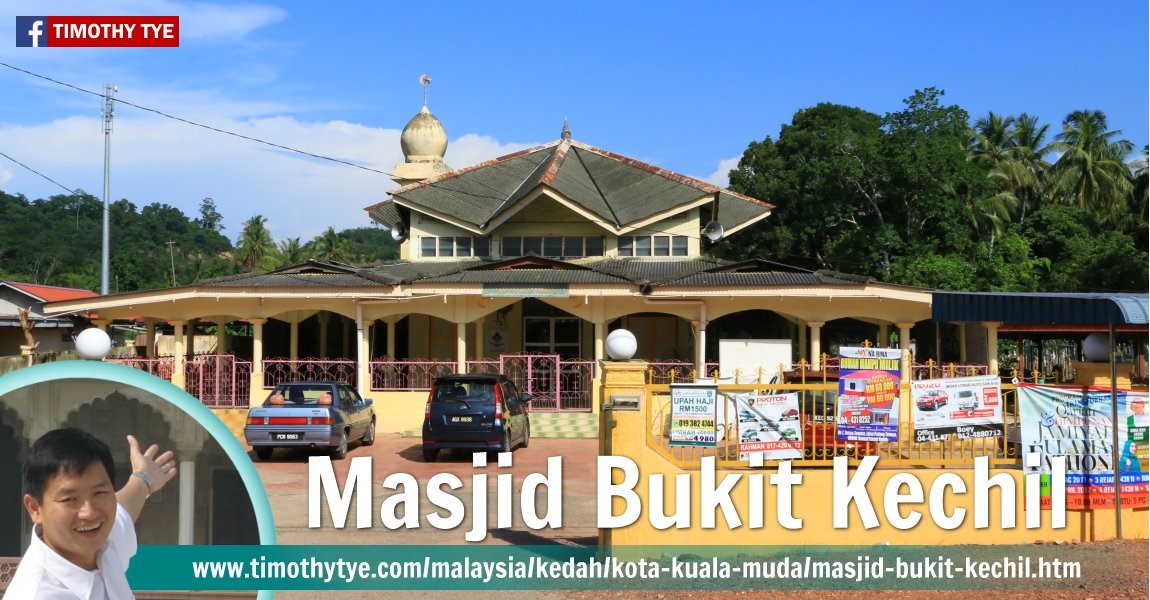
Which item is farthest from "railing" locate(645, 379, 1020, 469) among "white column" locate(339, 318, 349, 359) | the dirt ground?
"white column" locate(339, 318, 349, 359)

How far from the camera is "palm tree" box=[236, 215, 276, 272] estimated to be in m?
70.2

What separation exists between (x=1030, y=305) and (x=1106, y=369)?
1043 mm

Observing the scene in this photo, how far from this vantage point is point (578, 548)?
991 centimetres

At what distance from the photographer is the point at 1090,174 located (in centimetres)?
4919

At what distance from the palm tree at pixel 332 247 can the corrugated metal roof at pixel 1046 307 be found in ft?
180

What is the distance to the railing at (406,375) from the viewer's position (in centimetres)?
2200

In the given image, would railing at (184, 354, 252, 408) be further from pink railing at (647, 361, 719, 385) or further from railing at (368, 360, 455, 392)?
pink railing at (647, 361, 719, 385)

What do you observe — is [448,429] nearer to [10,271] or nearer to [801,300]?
[801,300]

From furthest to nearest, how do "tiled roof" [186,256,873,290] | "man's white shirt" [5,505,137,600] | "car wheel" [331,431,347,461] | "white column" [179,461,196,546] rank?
"tiled roof" [186,256,873,290]
"car wheel" [331,431,347,461]
"white column" [179,461,196,546]
"man's white shirt" [5,505,137,600]

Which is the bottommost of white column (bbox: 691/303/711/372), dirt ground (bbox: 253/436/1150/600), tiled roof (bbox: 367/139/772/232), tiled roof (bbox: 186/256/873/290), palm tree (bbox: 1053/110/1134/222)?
dirt ground (bbox: 253/436/1150/600)

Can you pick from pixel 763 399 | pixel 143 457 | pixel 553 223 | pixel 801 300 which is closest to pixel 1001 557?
pixel 763 399

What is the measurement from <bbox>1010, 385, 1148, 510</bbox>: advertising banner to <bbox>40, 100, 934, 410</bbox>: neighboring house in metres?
11.7

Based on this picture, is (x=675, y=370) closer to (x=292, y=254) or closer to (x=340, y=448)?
(x=340, y=448)

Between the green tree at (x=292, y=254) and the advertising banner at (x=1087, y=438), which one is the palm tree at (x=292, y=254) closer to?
the green tree at (x=292, y=254)
